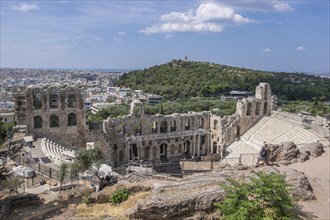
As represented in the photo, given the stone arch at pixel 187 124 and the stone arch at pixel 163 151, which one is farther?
the stone arch at pixel 187 124

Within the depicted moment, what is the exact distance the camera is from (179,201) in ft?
47.9

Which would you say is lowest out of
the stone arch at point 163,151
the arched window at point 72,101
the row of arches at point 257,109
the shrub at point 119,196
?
the stone arch at point 163,151

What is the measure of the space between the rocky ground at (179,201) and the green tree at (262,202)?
2022 millimetres

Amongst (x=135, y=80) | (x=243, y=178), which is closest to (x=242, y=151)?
(x=243, y=178)

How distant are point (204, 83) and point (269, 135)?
63294 millimetres

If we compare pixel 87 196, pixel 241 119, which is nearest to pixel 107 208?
pixel 87 196

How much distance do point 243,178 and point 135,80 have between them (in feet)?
390

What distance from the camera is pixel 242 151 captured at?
38562 mm

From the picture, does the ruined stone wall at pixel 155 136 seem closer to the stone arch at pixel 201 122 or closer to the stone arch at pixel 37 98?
the stone arch at pixel 201 122

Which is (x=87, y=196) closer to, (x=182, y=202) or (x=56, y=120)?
(x=182, y=202)

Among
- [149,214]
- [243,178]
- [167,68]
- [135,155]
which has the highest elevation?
[167,68]

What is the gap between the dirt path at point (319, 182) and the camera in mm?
15567

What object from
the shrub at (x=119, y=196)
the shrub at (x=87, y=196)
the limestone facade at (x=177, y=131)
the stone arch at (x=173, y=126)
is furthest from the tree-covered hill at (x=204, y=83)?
the shrub at (x=119, y=196)

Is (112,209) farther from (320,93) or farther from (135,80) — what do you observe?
(135,80)
